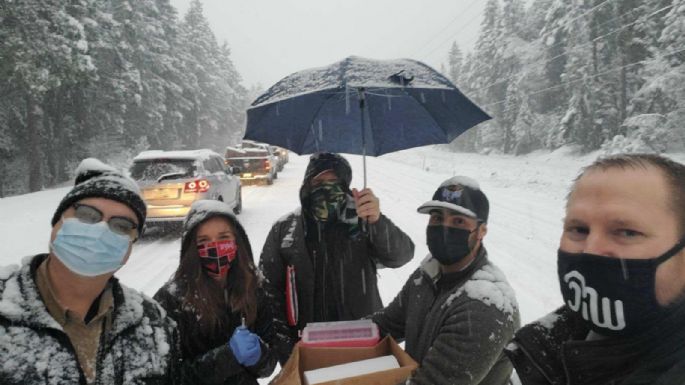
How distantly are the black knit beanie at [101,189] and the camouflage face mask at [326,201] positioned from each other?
1.23 metres

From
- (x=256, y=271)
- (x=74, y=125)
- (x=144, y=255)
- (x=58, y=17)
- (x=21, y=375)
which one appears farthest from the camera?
(x=74, y=125)

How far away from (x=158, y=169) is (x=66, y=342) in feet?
27.7

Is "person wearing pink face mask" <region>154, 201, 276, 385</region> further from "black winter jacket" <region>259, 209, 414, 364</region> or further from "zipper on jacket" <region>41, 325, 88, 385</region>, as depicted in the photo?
"zipper on jacket" <region>41, 325, 88, 385</region>

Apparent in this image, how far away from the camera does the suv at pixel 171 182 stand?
29.8 ft

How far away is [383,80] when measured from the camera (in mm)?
2367

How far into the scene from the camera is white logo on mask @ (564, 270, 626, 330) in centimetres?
118

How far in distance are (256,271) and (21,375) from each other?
4.65ft

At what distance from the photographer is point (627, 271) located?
1.16m

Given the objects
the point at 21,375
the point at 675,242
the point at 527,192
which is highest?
the point at 675,242

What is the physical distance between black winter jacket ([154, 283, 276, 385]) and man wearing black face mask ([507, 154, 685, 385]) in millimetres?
1597

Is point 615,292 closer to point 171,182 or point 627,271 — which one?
point 627,271

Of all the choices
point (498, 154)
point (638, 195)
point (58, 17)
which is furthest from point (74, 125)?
point (498, 154)

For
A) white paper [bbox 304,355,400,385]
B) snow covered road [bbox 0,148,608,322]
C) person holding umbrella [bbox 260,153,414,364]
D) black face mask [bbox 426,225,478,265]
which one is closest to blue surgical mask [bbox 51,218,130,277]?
white paper [bbox 304,355,400,385]

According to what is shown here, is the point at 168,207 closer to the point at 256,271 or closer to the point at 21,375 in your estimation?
the point at 256,271
